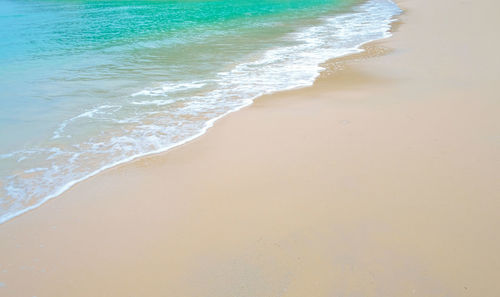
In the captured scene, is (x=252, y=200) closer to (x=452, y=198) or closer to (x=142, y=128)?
(x=452, y=198)

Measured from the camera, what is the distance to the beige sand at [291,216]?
3057mm

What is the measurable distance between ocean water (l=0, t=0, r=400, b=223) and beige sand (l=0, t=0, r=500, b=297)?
2.28 ft

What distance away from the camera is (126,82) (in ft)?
30.6

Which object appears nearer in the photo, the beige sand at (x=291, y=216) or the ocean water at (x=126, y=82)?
the beige sand at (x=291, y=216)

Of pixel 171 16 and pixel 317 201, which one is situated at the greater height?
pixel 171 16

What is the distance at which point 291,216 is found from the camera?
3.77m

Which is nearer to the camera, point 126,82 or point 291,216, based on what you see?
point 291,216

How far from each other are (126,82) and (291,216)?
6.87 m

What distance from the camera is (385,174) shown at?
14.3ft

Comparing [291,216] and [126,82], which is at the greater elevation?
[126,82]

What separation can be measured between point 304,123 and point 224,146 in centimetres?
136

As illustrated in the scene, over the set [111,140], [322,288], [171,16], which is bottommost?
[322,288]

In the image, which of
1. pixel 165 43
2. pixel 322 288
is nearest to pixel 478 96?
pixel 322 288

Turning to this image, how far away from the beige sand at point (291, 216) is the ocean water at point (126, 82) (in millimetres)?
694
